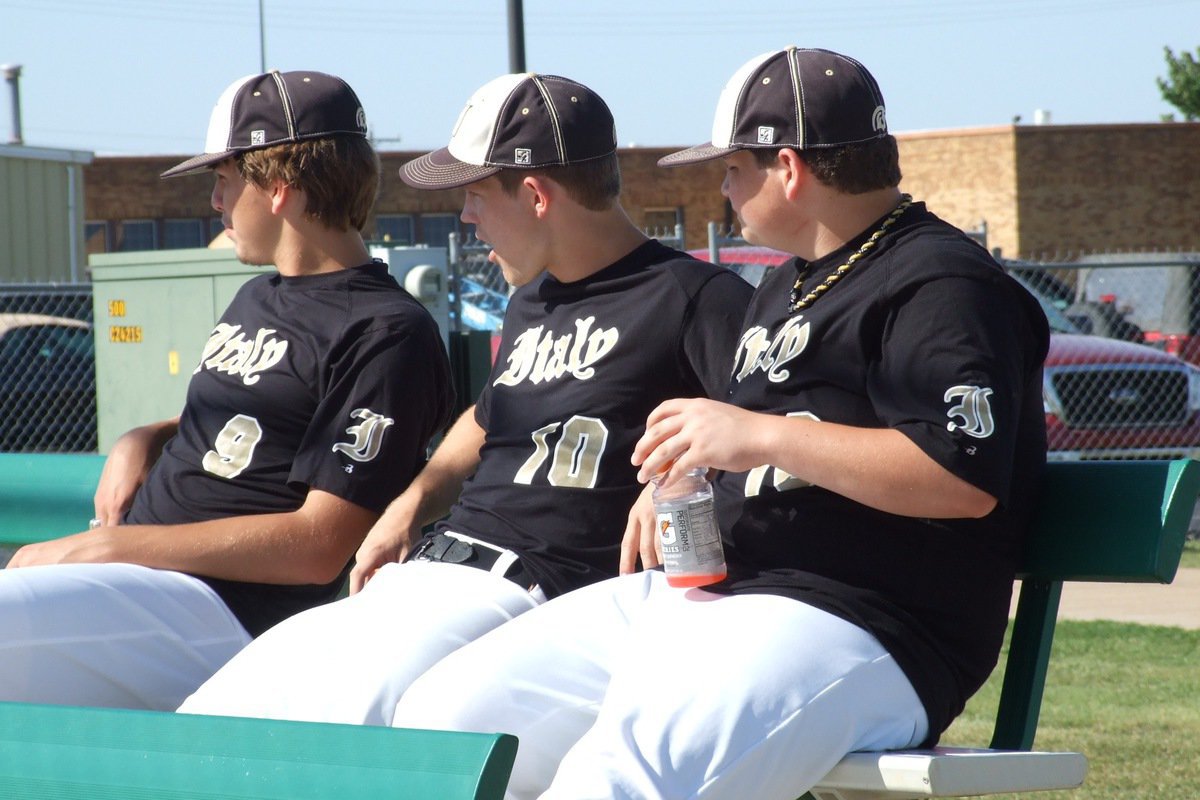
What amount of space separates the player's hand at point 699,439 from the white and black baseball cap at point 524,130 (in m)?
0.82

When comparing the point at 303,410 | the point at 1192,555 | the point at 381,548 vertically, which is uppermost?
the point at 303,410

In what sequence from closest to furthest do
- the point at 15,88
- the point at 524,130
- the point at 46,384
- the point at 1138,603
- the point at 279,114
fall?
the point at 524,130, the point at 279,114, the point at 1138,603, the point at 46,384, the point at 15,88

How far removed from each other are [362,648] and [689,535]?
2.07 feet

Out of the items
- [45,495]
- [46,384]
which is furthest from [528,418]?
[46,384]

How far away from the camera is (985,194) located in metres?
32.7

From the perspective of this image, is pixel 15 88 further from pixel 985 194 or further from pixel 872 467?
pixel 872 467

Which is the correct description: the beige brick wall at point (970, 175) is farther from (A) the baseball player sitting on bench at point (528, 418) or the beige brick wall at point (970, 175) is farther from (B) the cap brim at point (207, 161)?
(A) the baseball player sitting on bench at point (528, 418)

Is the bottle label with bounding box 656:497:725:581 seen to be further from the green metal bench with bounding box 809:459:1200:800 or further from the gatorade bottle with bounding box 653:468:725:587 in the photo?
the green metal bench with bounding box 809:459:1200:800

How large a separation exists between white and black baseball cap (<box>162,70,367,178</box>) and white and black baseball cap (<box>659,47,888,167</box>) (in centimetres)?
102

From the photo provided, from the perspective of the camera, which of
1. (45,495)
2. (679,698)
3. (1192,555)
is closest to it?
(679,698)

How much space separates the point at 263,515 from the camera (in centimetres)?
324

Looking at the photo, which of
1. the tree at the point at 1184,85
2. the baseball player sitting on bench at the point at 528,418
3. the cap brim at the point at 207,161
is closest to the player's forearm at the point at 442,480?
the baseball player sitting on bench at the point at 528,418

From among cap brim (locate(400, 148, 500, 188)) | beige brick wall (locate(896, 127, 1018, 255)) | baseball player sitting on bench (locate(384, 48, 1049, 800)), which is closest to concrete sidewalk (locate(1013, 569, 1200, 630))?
cap brim (locate(400, 148, 500, 188))

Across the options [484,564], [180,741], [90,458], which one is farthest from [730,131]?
[90,458]
